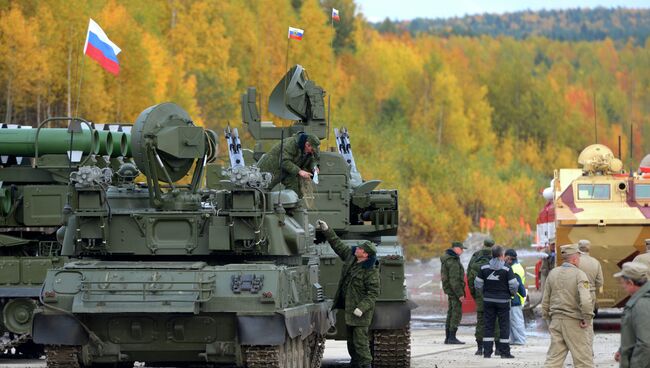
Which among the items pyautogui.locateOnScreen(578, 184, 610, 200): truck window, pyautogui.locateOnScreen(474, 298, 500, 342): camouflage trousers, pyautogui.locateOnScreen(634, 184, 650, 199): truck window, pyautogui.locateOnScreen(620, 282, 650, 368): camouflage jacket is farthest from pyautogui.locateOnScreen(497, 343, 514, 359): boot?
pyautogui.locateOnScreen(620, 282, 650, 368): camouflage jacket

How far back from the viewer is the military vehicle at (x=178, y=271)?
51.7 ft

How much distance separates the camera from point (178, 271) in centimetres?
1595

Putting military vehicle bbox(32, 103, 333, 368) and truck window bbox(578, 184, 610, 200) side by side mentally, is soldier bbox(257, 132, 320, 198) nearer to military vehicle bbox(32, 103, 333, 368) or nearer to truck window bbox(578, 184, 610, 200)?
military vehicle bbox(32, 103, 333, 368)

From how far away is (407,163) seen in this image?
262ft

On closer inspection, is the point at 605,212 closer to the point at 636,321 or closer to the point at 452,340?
the point at 452,340

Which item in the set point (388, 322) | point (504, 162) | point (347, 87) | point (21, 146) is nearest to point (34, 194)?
point (21, 146)

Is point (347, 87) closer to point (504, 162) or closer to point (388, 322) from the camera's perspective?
point (504, 162)

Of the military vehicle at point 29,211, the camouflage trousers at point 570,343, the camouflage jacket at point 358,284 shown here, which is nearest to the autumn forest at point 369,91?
the military vehicle at point 29,211

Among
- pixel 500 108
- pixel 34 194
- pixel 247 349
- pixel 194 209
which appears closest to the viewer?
pixel 247 349

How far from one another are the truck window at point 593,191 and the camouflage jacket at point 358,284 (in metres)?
11.5

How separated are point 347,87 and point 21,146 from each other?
2785 inches

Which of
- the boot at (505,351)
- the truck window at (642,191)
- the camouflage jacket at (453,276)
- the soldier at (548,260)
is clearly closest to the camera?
the boot at (505,351)

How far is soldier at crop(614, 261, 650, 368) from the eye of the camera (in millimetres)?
12133

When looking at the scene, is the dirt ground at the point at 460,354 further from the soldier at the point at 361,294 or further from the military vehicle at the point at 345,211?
the soldier at the point at 361,294
